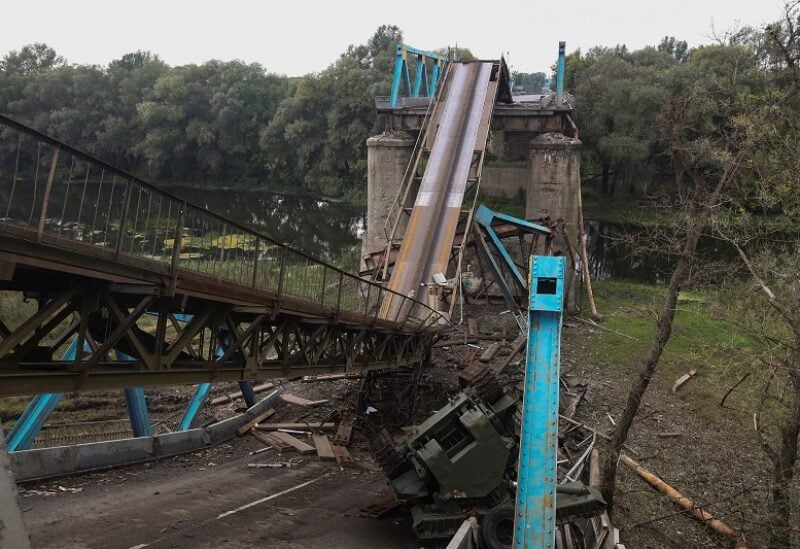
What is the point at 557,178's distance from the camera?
79.0ft

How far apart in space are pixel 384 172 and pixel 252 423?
44.4ft

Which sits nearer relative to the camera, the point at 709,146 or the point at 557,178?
the point at 709,146

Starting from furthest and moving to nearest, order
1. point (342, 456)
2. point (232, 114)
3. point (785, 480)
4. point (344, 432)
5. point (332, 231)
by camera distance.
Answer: point (232, 114) < point (332, 231) < point (344, 432) < point (342, 456) < point (785, 480)

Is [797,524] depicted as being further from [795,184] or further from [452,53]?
[452,53]

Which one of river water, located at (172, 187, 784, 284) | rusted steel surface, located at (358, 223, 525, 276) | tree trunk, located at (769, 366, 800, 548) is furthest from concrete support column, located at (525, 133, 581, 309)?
tree trunk, located at (769, 366, 800, 548)

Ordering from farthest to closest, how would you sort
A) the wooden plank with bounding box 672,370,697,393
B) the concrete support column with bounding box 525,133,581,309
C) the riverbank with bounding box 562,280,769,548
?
the concrete support column with bounding box 525,133,581,309 < the wooden plank with bounding box 672,370,697,393 < the riverbank with bounding box 562,280,769,548

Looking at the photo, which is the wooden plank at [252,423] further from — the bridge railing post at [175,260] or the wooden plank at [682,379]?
the wooden plank at [682,379]

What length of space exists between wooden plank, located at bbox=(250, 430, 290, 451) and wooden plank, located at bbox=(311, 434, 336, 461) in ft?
1.98

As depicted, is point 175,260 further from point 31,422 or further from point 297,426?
A: point 297,426

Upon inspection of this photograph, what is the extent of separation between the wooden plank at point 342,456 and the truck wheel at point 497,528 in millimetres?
4159

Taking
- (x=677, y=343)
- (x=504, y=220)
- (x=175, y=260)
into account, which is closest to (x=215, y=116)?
(x=504, y=220)

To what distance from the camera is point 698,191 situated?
441 inches

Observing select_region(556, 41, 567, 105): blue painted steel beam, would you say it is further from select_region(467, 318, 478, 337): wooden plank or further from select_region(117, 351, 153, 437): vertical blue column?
select_region(117, 351, 153, 437): vertical blue column

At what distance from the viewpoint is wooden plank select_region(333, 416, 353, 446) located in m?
13.1
